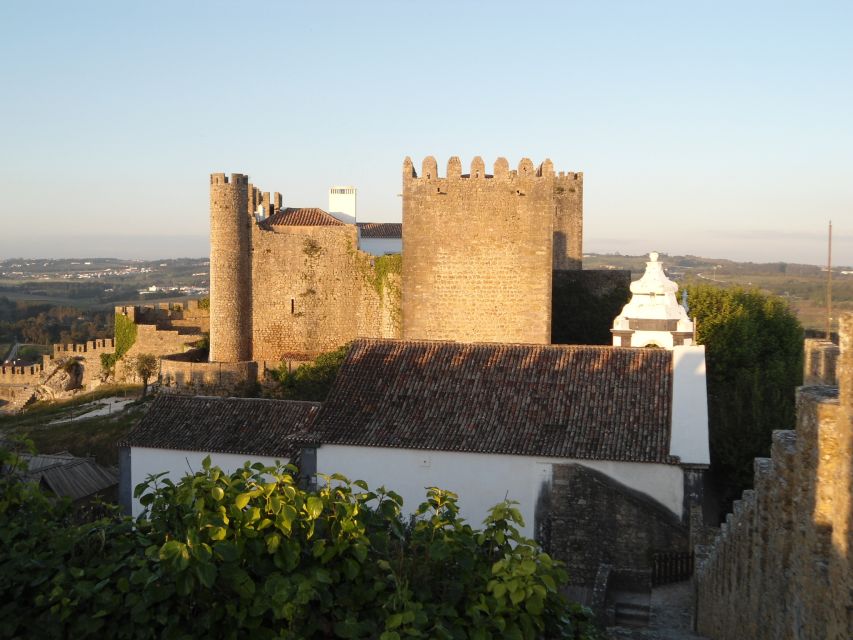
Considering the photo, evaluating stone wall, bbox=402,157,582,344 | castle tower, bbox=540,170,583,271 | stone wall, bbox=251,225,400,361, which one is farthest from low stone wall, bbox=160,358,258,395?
castle tower, bbox=540,170,583,271

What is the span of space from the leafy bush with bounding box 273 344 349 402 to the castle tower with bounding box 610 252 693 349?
9818 millimetres

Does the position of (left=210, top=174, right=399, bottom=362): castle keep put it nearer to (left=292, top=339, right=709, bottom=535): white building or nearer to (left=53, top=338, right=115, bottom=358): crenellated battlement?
(left=53, top=338, right=115, bottom=358): crenellated battlement

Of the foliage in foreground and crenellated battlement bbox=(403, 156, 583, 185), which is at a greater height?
crenellated battlement bbox=(403, 156, 583, 185)

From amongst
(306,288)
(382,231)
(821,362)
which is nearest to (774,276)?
(382,231)

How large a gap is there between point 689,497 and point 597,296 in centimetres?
1172

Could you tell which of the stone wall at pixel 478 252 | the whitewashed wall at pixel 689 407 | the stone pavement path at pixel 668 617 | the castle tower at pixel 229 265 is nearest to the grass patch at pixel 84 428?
the castle tower at pixel 229 265

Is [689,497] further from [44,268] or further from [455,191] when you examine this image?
[44,268]

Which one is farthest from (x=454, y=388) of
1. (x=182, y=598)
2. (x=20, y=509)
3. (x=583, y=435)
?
(x=182, y=598)

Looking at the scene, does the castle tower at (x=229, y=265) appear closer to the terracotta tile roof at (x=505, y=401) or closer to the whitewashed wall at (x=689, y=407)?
the terracotta tile roof at (x=505, y=401)

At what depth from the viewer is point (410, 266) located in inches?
918

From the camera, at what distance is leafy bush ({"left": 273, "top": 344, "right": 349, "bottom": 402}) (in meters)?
26.5

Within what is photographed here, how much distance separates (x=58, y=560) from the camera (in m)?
6.34

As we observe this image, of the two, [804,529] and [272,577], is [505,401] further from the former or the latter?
[272,577]

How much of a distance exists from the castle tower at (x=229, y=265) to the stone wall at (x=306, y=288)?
369 millimetres
